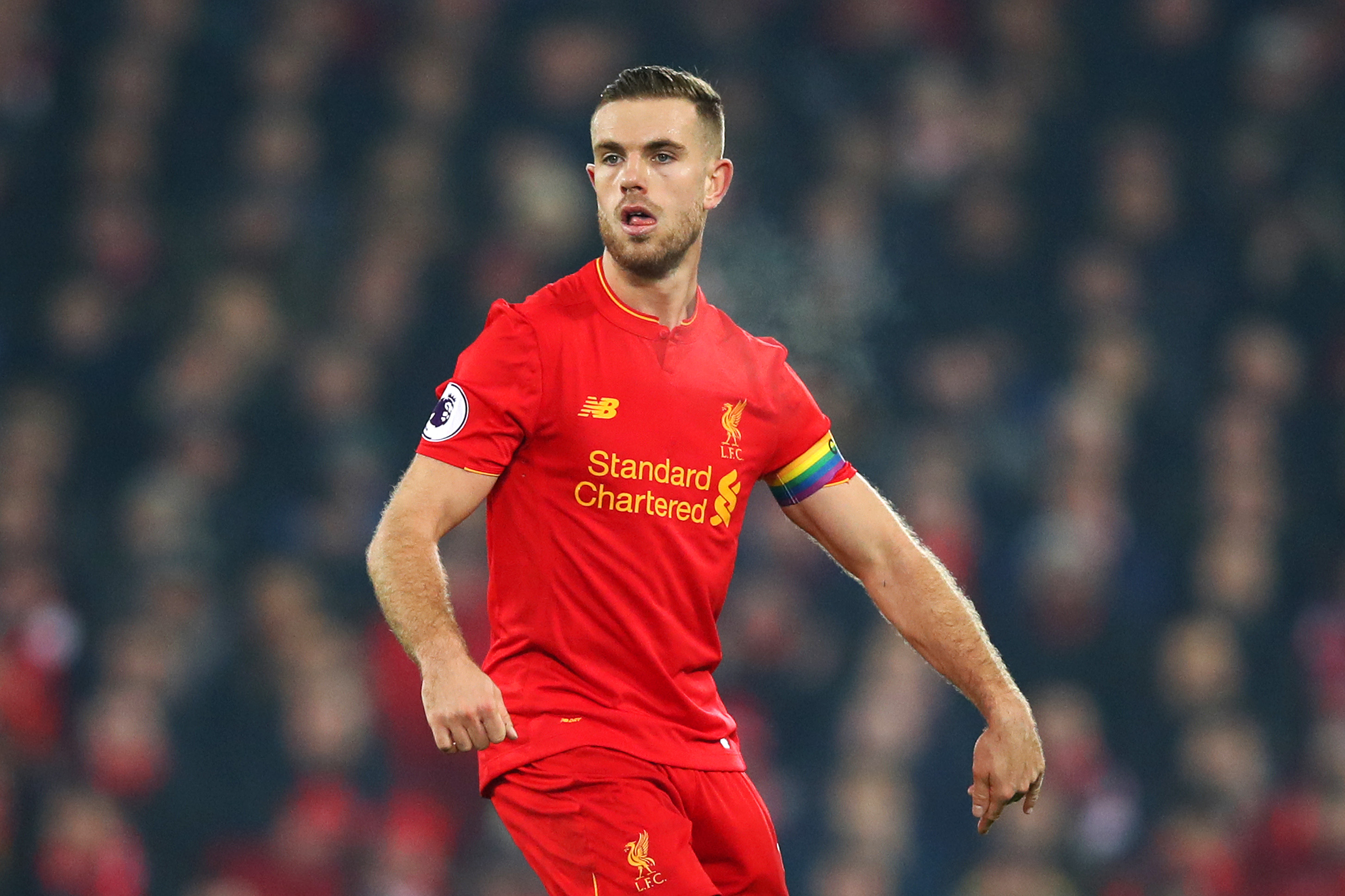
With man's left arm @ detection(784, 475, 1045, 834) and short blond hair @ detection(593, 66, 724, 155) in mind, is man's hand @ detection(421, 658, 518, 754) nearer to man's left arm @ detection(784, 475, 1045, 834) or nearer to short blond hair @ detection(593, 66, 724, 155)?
man's left arm @ detection(784, 475, 1045, 834)

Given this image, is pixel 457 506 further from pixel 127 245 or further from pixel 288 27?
pixel 288 27

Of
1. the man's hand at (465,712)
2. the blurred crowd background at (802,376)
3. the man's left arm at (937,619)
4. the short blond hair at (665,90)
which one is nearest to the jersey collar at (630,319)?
the short blond hair at (665,90)

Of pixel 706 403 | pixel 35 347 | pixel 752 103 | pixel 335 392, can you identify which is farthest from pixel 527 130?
pixel 706 403

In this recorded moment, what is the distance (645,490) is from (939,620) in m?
0.73

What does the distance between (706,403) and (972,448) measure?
481cm

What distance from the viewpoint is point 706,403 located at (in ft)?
11.3

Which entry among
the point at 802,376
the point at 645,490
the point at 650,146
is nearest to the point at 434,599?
the point at 645,490

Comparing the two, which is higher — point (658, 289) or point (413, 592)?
point (658, 289)

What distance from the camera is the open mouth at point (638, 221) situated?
3.43m

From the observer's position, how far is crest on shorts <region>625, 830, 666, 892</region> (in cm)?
311

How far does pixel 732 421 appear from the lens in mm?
3498

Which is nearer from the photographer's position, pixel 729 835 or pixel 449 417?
pixel 449 417

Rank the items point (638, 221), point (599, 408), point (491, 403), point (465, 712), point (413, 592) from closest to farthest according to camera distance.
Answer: point (465, 712) → point (413, 592) → point (491, 403) → point (599, 408) → point (638, 221)

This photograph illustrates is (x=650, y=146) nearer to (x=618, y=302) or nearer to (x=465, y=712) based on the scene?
(x=618, y=302)
